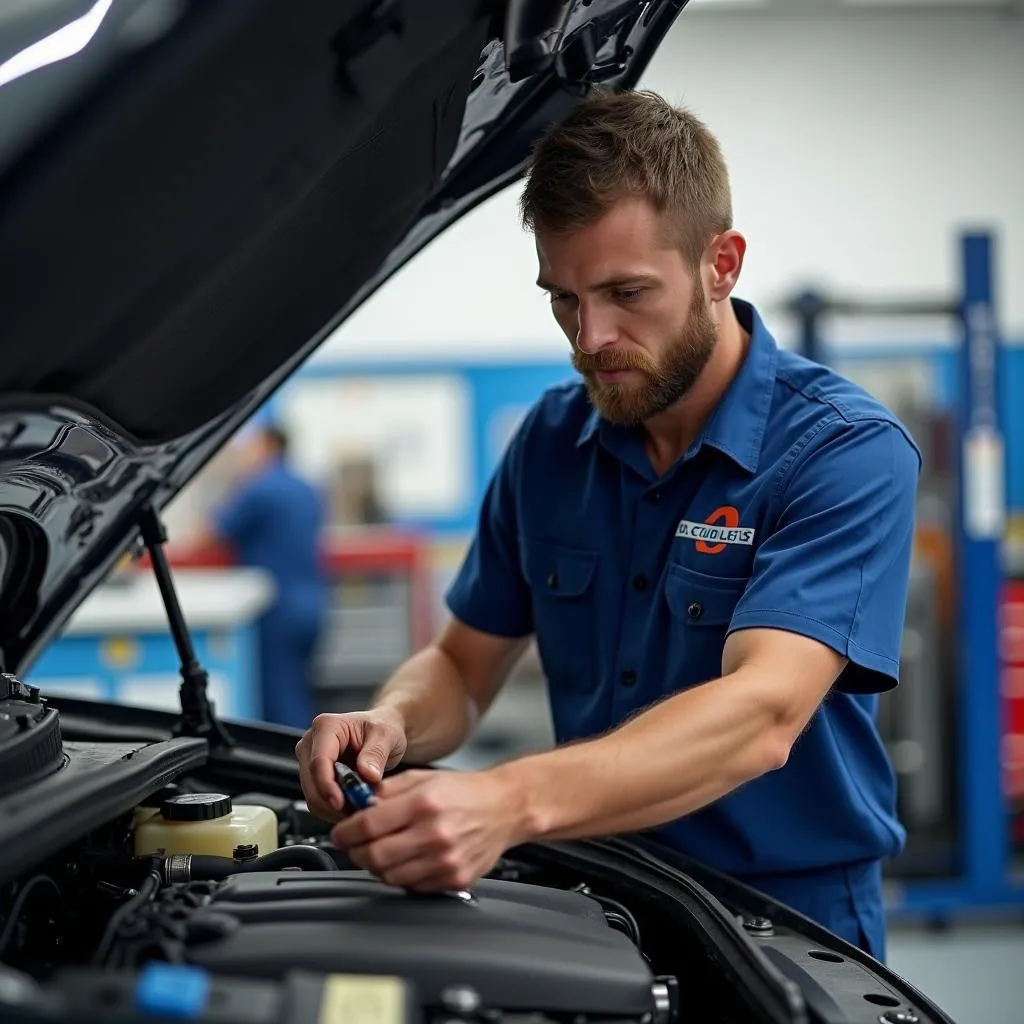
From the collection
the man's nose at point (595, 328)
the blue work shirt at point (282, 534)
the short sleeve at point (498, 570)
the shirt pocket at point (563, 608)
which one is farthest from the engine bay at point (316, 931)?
the blue work shirt at point (282, 534)

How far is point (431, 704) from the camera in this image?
5.09 ft

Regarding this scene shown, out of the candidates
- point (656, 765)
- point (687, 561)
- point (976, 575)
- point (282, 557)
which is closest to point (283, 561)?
point (282, 557)

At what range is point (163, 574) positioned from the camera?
1443 mm

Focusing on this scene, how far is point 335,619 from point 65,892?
190 inches

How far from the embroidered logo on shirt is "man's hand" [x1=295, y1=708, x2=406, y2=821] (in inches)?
15.3

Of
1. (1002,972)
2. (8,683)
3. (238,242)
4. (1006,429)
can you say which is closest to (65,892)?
(8,683)

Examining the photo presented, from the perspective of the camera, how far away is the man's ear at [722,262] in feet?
4.43

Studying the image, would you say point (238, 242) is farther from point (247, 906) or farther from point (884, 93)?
point (884, 93)

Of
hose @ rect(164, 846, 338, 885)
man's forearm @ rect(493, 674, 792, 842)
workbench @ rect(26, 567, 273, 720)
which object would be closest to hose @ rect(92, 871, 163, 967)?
hose @ rect(164, 846, 338, 885)

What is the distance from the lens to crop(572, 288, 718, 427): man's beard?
4.30 feet

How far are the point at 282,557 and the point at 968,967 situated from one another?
3.09 m

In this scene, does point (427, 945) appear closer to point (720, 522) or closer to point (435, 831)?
point (435, 831)

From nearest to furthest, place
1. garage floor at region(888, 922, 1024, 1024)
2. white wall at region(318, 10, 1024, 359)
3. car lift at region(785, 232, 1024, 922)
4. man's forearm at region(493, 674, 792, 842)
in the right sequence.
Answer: man's forearm at region(493, 674, 792, 842) → garage floor at region(888, 922, 1024, 1024) → car lift at region(785, 232, 1024, 922) → white wall at region(318, 10, 1024, 359)

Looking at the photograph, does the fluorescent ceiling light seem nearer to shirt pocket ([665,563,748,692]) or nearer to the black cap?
the black cap
